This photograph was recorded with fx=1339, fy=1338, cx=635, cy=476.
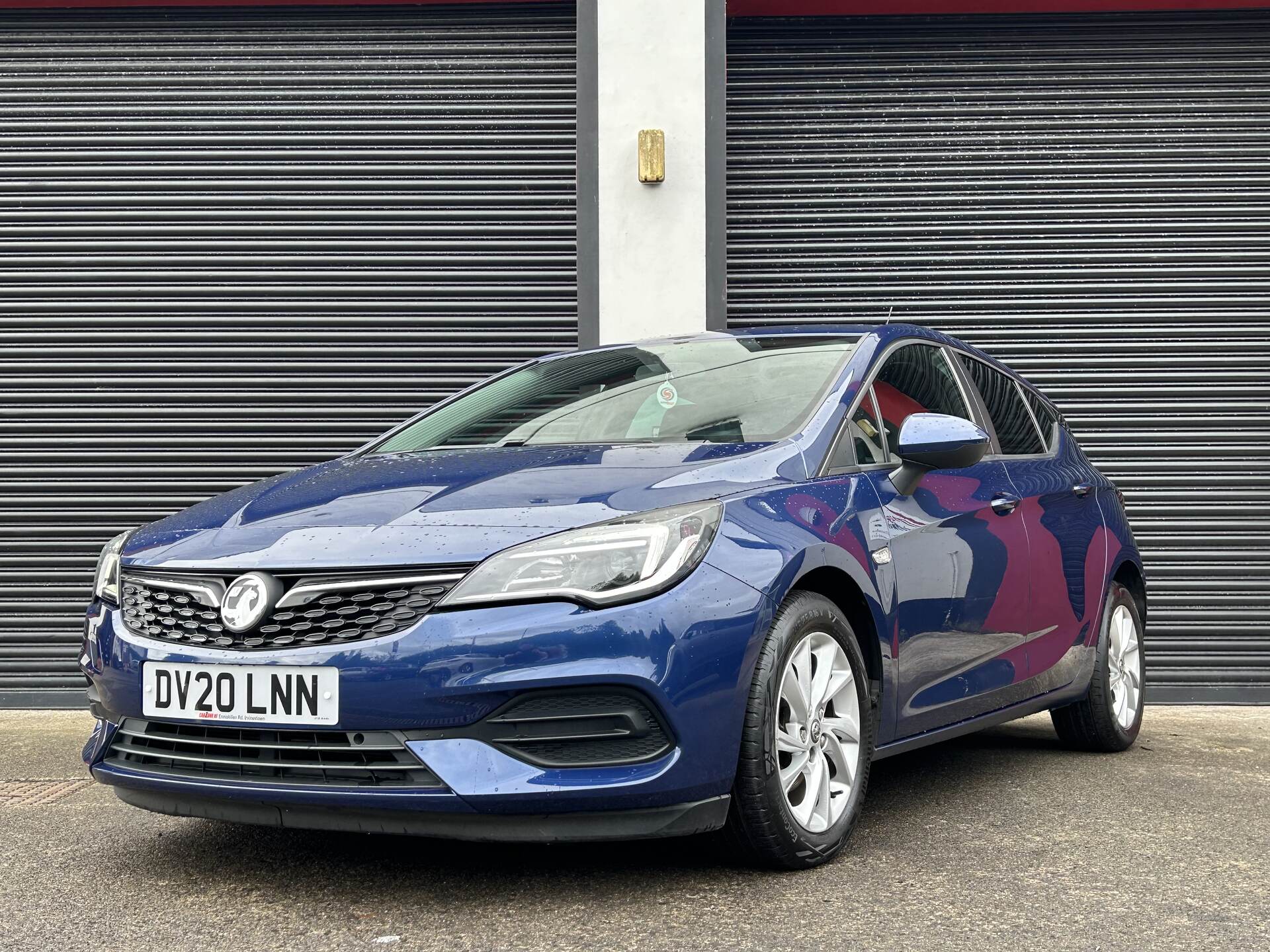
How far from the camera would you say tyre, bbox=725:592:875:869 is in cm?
304

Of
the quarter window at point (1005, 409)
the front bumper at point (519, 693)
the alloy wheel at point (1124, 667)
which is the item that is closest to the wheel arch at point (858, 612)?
the front bumper at point (519, 693)

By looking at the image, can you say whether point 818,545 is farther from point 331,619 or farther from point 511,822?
point 331,619

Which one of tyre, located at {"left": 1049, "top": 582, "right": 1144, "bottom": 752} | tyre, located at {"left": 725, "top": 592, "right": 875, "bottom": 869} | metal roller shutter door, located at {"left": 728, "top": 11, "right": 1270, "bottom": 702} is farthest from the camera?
metal roller shutter door, located at {"left": 728, "top": 11, "right": 1270, "bottom": 702}

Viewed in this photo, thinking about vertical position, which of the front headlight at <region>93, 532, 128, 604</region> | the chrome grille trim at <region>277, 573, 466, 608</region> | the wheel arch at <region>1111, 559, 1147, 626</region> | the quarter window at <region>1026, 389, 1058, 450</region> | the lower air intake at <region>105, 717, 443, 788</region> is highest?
the quarter window at <region>1026, 389, 1058, 450</region>

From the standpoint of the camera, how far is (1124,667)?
5309mm

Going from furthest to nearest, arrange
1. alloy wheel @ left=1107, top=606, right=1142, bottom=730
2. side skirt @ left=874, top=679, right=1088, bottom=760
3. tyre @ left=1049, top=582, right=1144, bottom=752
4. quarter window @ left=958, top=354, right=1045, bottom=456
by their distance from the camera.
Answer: alloy wheel @ left=1107, top=606, right=1142, bottom=730
tyre @ left=1049, top=582, right=1144, bottom=752
quarter window @ left=958, top=354, right=1045, bottom=456
side skirt @ left=874, top=679, right=1088, bottom=760

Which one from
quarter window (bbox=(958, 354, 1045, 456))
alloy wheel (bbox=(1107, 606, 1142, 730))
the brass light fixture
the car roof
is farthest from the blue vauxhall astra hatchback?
the brass light fixture

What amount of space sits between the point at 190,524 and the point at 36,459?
14.2ft

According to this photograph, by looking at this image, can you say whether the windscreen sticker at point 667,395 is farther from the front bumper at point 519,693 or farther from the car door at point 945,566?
the front bumper at point 519,693

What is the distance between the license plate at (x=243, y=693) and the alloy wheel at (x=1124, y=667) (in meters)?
3.34

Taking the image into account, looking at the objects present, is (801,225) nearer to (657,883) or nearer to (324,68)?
(324,68)

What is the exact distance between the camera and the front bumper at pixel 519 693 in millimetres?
2801

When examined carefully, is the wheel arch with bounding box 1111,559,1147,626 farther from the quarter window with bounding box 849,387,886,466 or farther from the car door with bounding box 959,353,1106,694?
the quarter window with bounding box 849,387,886,466

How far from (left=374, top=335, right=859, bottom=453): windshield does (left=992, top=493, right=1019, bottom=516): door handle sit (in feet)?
2.33
